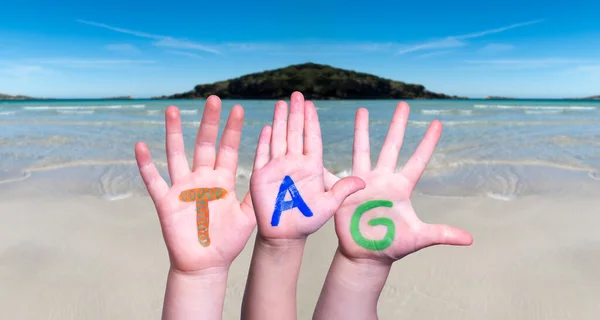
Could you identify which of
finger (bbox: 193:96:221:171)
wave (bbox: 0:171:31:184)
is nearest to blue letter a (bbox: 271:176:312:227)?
finger (bbox: 193:96:221:171)

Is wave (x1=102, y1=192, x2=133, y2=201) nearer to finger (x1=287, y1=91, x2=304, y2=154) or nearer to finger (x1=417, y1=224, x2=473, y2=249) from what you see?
finger (x1=287, y1=91, x2=304, y2=154)

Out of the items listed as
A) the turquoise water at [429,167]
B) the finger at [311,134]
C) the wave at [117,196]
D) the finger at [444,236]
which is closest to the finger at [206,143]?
the finger at [311,134]

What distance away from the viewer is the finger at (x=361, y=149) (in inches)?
82.9

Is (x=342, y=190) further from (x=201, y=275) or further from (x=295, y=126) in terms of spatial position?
(x=201, y=275)

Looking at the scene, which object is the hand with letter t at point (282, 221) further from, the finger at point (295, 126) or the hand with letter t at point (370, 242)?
the hand with letter t at point (370, 242)

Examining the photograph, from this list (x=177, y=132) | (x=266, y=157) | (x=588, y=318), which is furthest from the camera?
(x=588, y=318)

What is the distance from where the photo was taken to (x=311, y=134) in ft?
6.51

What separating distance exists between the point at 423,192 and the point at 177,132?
3.69 m

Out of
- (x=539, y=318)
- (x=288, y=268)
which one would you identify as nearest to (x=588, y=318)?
(x=539, y=318)

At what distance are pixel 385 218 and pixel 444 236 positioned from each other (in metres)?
0.28

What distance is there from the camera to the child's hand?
1776 millimetres

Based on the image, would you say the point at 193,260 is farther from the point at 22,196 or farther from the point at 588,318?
the point at 22,196

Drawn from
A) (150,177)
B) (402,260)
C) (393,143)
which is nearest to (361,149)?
(393,143)

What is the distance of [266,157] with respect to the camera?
1.93 meters
